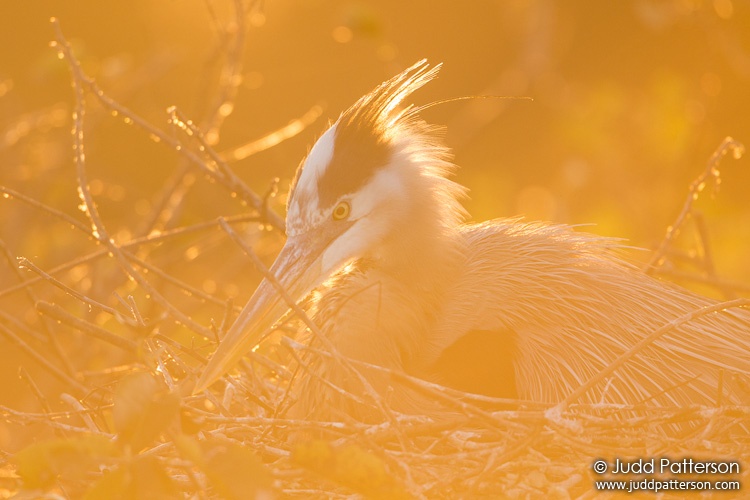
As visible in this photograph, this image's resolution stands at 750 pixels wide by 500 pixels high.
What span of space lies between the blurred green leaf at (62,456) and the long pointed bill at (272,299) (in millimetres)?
1090

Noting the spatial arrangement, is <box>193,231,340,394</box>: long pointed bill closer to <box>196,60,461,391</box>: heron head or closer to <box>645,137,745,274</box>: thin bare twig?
<box>196,60,461,391</box>: heron head

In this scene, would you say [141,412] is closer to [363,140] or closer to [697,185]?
[363,140]

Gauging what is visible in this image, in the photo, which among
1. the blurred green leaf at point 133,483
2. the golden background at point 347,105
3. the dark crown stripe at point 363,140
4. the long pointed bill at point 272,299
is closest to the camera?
the blurred green leaf at point 133,483

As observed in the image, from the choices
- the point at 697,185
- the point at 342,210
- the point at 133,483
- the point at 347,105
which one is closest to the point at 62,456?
the point at 133,483

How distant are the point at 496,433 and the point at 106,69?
3232mm

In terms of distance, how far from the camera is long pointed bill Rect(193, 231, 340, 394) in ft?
11.0

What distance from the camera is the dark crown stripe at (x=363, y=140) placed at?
363cm

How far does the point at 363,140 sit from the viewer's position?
12.1ft

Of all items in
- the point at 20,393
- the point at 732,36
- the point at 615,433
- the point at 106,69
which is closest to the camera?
the point at 615,433

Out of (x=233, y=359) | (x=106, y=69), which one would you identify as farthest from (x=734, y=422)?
(x=106, y=69)

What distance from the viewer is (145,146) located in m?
7.77

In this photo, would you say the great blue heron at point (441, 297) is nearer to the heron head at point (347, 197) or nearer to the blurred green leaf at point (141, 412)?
the heron head at point (347, 197)

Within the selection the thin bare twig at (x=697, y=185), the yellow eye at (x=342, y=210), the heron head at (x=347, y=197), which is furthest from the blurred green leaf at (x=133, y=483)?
the thin bare twig at (x=697, y=185)

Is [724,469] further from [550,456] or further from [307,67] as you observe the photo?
[307,67]
